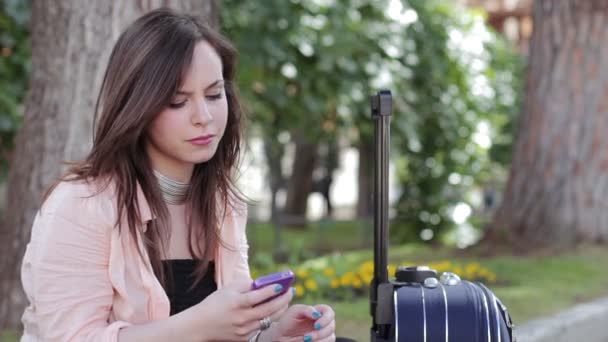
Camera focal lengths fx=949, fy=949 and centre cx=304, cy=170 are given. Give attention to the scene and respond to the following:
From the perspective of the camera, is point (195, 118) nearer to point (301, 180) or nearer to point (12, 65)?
point (12, 65)

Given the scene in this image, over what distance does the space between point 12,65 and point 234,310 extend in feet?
17.6

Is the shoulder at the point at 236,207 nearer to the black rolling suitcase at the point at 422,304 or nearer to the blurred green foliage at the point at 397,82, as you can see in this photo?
the black rolling suitcase at the point at 422,304

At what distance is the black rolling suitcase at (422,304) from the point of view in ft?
7.85

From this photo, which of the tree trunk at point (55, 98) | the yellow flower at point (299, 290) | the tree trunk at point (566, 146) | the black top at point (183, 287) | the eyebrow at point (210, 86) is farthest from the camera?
the tree trunk at point (566, 146)

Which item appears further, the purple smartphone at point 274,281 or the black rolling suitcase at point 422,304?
the black rolling suitcase at point 422,304

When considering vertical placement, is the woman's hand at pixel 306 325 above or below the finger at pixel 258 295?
below

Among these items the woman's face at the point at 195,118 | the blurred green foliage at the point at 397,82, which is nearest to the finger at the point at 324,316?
the woman's face at the point at 195,118

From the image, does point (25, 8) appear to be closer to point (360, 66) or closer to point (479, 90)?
point (360, 66)

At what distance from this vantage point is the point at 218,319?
1988 mm

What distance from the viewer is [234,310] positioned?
1.98 m

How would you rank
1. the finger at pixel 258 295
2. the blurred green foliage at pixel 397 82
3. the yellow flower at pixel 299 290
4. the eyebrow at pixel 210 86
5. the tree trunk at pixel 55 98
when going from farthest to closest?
the blurred green foliage at pixel 397 82 → the yellow flower at pixel 299 290 → the tree trunk at pixel 55 98 → the eyebrow at pixel 210 86 → the finger at pixel 258 295

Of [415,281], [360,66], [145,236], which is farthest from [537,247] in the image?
[145,236]

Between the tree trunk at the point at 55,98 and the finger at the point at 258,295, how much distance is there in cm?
252

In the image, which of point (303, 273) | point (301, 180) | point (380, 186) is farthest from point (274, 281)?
point (301, 180)
